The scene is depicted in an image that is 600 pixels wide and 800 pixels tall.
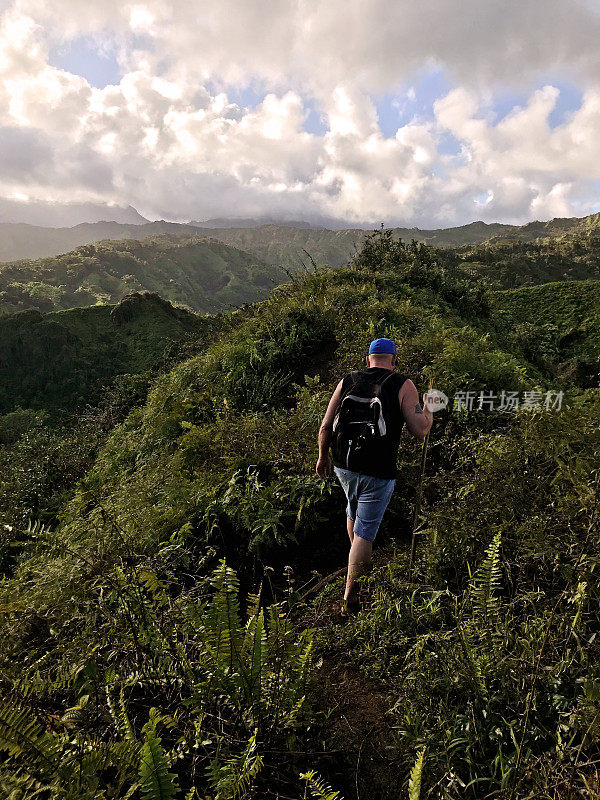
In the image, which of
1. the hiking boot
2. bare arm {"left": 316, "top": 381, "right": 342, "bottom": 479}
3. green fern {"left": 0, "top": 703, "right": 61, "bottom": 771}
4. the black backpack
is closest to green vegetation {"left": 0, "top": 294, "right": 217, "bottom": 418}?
bare arm {"left": 316, "top": 381, "right": 342, "bottom": 479}

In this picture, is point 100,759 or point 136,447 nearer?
point 100,759

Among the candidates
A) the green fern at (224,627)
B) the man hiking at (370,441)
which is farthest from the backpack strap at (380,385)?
the green fern at (224,627)

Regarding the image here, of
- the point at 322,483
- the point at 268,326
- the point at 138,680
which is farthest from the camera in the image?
the point at 268,326

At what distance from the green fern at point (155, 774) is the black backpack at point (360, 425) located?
7.51ft

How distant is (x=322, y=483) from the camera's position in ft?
15.1

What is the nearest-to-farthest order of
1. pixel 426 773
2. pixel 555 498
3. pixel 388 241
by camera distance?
pixel 426 773
pixel 555 498
pixel 388 241

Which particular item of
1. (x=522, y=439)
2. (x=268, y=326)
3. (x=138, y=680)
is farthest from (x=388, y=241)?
(x=138, y=680)

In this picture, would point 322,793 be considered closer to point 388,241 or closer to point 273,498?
point 273,498

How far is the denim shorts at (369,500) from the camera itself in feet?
11.5

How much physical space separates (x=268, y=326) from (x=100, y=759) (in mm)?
7918

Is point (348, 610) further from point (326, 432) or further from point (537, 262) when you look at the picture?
point (537, 262)

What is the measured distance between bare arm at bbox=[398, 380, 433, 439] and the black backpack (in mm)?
178

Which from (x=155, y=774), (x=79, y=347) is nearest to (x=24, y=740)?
(x=155, y=774)

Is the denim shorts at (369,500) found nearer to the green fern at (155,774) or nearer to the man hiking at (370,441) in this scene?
the man hiking at (370,441)
